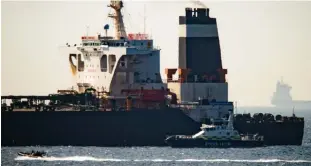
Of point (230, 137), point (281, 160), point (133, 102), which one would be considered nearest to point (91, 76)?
point (133, 102)

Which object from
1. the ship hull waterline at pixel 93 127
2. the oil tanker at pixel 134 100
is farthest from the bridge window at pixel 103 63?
the ship hull waterline at pixel 93 127

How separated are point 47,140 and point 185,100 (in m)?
13.2

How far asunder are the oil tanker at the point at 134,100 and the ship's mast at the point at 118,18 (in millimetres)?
78

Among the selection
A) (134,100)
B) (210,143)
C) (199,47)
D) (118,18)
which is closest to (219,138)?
(210,143)

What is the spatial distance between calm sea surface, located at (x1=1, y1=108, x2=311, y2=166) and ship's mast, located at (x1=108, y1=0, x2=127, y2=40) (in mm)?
11138

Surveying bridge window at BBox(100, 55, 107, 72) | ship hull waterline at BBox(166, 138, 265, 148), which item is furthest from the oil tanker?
ship hull waterline at BBox(166, 138, 265, 148)

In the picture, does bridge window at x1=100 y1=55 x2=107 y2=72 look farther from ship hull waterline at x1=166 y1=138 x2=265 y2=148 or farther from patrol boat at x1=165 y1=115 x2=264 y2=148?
ship hull waterline at x1=166 y1=138 x2=265 y2=148

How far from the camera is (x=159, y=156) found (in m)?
97.3

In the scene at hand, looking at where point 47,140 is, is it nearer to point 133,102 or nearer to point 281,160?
point 133,102

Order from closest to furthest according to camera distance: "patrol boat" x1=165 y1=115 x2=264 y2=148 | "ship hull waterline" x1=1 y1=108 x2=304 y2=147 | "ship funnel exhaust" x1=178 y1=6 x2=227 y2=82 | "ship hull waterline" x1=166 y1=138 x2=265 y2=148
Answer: "ship hull waterline" x1=166 y1=138 x2=265 y2=148
"patrol boat" x1=165 y1=115 x2=264 y2=148
"ship hull waterline" x1=1 y1=108 x2=304 y2=147
"ship funnel exhaust" x1=178 y1=6 x2=227 y2=82

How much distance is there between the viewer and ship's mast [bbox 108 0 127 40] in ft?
363

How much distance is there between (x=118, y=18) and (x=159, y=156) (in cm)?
1736

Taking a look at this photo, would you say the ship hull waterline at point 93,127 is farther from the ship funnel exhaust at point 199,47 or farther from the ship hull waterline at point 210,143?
the ship funnel exhaust at point 199,47

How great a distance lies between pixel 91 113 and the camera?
4131 inches
